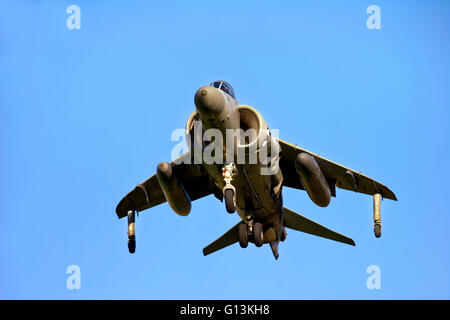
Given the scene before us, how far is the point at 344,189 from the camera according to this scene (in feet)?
79.9

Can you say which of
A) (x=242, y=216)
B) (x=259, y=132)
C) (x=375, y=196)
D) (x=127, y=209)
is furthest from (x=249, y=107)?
(x=127, y=209)

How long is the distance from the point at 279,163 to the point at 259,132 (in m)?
3.62

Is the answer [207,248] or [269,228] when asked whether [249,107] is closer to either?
[269,228]

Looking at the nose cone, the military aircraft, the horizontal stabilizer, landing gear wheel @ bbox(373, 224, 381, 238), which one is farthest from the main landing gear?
the nose cone

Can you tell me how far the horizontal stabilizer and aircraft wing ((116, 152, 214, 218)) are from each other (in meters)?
1.87

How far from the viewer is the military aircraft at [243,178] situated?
2055 cm

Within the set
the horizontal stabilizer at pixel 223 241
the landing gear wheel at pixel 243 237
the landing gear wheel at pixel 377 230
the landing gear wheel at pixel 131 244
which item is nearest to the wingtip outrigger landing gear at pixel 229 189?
the landing gear wheel at pixel 243 237

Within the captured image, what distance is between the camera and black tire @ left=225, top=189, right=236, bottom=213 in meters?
20.6

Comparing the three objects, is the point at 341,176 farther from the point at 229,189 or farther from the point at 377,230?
the point at 229,189

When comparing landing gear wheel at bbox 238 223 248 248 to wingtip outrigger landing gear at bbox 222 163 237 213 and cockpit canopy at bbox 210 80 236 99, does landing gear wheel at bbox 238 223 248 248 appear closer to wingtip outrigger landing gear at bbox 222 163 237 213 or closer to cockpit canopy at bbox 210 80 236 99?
wingtip outrigger landing gear at bbox 222 163 237 213

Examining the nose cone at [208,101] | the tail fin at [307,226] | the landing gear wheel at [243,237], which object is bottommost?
the landing gear wheel at [243,237]

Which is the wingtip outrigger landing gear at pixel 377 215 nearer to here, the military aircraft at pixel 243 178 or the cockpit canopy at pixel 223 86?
the military aircraft at pixel 243 178

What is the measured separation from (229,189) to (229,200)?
350mm

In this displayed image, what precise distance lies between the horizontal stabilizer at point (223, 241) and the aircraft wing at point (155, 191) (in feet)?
6.13
